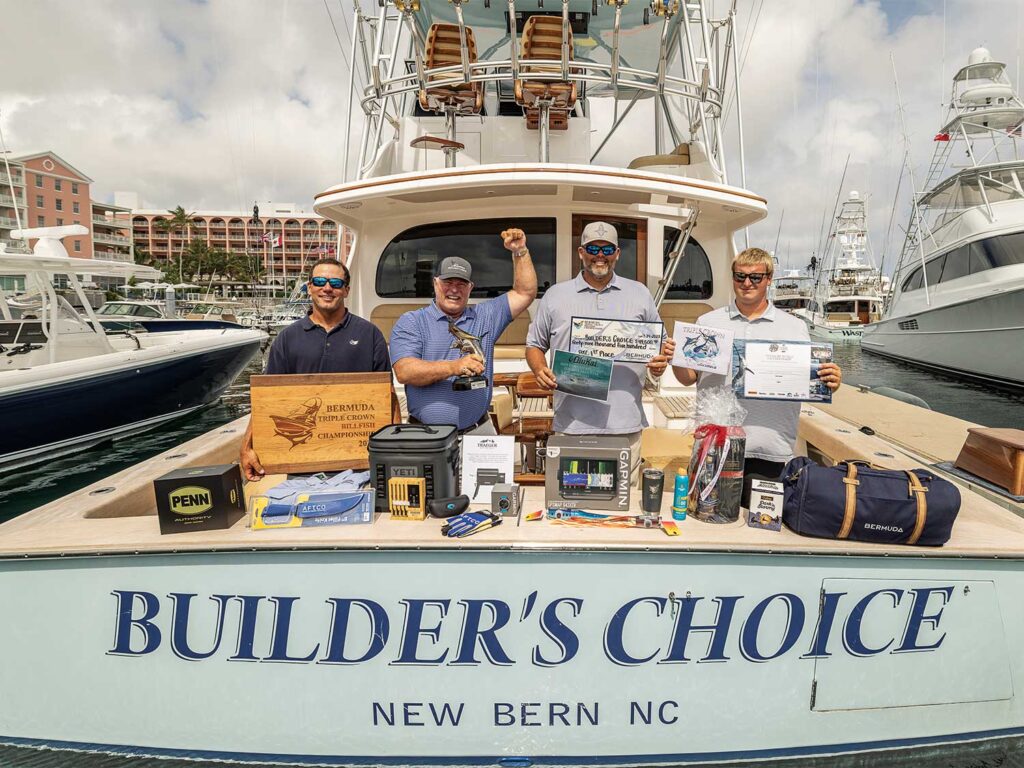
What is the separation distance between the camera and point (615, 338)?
8.24 ft

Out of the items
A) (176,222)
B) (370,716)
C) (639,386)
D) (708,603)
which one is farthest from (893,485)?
(176,222)

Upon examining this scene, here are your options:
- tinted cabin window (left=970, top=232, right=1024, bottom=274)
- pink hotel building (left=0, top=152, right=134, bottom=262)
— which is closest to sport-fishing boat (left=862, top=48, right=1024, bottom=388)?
tinted cabin window (left=970, top=232, right=1024, bottom=274)

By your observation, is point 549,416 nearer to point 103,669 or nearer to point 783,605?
point 783,605

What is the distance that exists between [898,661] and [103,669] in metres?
2.86

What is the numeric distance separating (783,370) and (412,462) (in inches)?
61.8

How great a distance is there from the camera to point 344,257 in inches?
228

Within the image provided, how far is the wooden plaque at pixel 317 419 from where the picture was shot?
2646mm

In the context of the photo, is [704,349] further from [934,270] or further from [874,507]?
[934,270]

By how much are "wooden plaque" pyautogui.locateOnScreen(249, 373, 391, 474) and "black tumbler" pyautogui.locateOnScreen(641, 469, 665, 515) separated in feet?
4.02

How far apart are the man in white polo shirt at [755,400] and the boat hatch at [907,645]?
0.66m

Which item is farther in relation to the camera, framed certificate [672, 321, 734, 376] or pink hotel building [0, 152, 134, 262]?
pink hotel building [0, 152, 134, 262]

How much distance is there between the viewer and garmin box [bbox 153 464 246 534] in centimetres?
206

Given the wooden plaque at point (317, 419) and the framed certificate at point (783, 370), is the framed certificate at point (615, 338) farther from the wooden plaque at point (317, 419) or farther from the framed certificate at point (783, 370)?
the wooden plaque at point (317, 419)

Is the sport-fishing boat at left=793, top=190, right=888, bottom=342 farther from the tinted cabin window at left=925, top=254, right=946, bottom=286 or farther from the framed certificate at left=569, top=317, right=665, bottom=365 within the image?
the framed certificate at left=569, top=317, right=665, bottom=365
